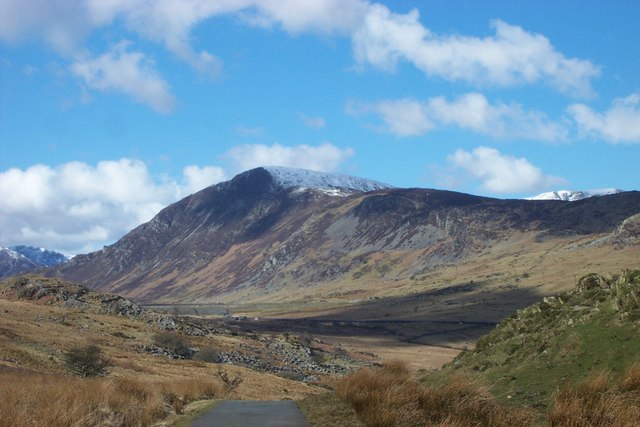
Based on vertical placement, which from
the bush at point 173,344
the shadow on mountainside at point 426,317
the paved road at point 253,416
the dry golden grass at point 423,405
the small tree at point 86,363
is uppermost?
Answer: the dry golden grass at point 423,405

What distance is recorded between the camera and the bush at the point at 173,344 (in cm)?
5480

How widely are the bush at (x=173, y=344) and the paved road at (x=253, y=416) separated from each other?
3987 centimetres

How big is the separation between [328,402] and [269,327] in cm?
11261

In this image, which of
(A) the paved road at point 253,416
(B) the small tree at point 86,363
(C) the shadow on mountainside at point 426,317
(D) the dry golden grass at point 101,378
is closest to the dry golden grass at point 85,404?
(D) the dry golden grass at point 101,378

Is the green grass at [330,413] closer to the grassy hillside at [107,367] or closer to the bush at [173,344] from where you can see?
the grassy hillside at [107,367]

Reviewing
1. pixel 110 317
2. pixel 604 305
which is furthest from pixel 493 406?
pixel 110 317

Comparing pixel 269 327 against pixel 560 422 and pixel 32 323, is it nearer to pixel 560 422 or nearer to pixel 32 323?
pixel 32 323

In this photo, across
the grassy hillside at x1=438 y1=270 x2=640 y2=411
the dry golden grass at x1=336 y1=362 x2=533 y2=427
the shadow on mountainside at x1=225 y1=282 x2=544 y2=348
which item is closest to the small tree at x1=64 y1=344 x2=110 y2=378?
the grassy hillside at x1=438 y1=270 x2=640 y2=411

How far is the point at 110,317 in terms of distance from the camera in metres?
67.8

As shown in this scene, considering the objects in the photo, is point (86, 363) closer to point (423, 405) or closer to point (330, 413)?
Result: point (330, 413)

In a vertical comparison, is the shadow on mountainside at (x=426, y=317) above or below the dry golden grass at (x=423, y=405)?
below

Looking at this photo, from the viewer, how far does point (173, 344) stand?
184 ft

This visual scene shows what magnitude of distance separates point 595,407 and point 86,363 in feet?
90.9

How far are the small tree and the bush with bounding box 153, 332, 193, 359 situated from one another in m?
19.9
